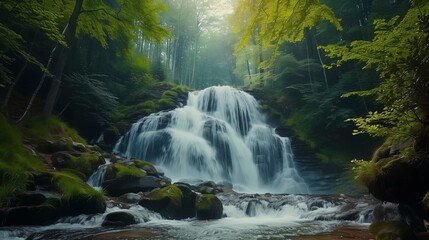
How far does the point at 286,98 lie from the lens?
75.6 feet

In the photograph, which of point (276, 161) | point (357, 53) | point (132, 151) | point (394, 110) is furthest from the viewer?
point (276, 161)

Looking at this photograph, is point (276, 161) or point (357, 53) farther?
point (276, 161)

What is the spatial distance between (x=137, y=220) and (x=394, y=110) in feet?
19.6

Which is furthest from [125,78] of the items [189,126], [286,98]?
[286,98]

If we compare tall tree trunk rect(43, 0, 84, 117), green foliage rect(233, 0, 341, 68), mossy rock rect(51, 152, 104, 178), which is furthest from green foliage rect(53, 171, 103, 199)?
tall tree trunk rect(43, 0, 84, 117)

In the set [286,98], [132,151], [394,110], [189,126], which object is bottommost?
[394,110]

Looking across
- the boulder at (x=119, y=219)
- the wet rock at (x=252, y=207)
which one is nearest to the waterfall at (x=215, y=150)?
the wet rock at (x=252, y=207)

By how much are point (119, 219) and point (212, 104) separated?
16053 millimetres

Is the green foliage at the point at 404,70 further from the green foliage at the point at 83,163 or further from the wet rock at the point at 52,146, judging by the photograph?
the wet rock at the point at 52,146

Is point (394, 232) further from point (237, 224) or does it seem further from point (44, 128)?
point (44, 128)

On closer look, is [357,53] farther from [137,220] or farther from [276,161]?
[276,161]

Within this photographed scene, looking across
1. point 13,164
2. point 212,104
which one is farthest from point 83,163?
point 212,104

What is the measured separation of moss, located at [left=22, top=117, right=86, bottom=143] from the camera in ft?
35.6

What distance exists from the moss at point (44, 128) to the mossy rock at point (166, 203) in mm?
5617
